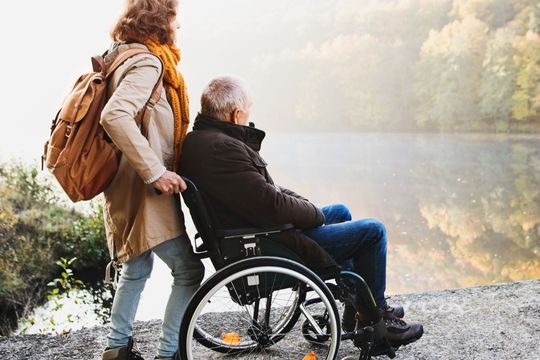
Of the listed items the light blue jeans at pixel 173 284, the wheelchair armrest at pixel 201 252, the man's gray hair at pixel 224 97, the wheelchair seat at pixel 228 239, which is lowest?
the light blue jeans at pixel 173 284

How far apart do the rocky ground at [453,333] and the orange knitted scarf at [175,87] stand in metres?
0.97

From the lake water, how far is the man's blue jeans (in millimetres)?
6449

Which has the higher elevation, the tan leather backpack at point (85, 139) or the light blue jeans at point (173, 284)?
the tan leather backpack at point (85, 139)

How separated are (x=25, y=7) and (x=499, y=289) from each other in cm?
712

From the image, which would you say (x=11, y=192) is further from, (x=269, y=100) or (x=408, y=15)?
(x=408, y=15)

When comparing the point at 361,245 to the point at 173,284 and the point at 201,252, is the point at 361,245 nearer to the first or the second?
the point at 201,252

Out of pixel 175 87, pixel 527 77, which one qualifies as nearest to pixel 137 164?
pixel 175 87

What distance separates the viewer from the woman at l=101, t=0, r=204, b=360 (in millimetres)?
1650

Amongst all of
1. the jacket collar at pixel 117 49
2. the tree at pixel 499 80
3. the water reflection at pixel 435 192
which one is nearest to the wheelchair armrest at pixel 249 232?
the jacket collar at pixel 117 49

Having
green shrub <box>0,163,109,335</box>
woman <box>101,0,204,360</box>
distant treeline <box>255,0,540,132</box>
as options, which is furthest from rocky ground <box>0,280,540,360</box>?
distant treeline <box>255,0,540,132</box>

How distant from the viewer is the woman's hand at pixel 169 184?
1686mm

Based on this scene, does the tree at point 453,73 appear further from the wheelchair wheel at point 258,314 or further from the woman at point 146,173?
the woman at point 146,173

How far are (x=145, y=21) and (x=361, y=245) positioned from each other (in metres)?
0.97

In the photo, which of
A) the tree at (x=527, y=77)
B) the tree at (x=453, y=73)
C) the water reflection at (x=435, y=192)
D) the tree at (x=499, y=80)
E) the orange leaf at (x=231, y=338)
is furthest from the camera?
the tree at (x=453, y=73)
